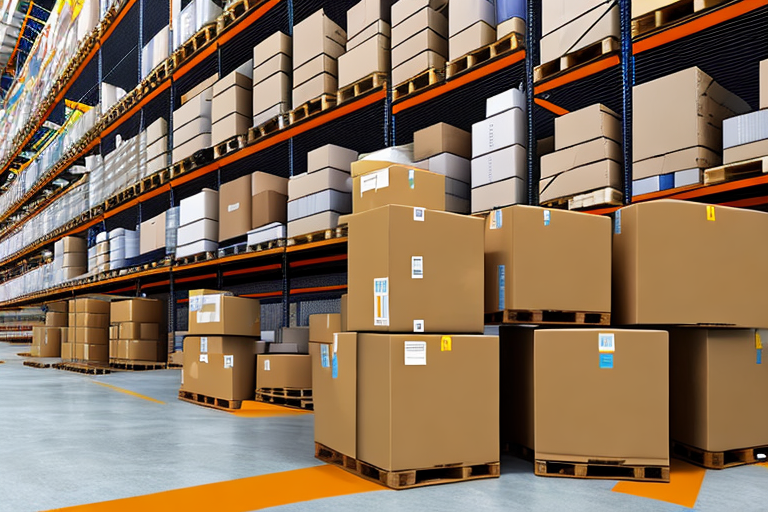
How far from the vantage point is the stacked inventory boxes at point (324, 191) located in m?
5.98

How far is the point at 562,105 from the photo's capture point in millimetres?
5086

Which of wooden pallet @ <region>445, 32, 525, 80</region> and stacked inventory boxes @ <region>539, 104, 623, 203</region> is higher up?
wooden pallet @ <region>445, 32, 525, 80</region>

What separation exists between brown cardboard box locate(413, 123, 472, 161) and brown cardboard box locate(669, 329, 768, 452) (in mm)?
2631

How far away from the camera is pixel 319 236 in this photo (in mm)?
6098

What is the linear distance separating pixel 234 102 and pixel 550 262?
5.53m

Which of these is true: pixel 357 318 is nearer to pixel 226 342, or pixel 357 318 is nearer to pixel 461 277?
pixel 461 277

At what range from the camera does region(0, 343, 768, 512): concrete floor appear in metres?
2.44

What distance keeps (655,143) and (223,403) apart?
3.99 metres

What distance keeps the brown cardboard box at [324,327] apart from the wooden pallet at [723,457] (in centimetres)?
283

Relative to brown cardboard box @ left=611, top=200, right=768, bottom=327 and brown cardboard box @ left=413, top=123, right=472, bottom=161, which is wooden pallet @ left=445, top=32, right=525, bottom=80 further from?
brown cardboard box @ left=611, top=200, right=768, bottom=327

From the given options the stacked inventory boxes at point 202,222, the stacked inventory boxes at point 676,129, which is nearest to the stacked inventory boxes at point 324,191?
the stacked inventory boxes at point 202,222

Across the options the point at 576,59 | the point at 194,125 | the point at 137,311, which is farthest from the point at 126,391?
the point at 576,59

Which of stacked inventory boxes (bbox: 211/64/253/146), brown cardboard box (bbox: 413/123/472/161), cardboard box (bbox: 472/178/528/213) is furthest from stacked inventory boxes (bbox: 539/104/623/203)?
stacked inventory boxes (bbox: 211/64/253/146)

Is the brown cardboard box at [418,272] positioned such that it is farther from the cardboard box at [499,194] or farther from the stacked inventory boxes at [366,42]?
the stacked inventory boxes at [366,42]
